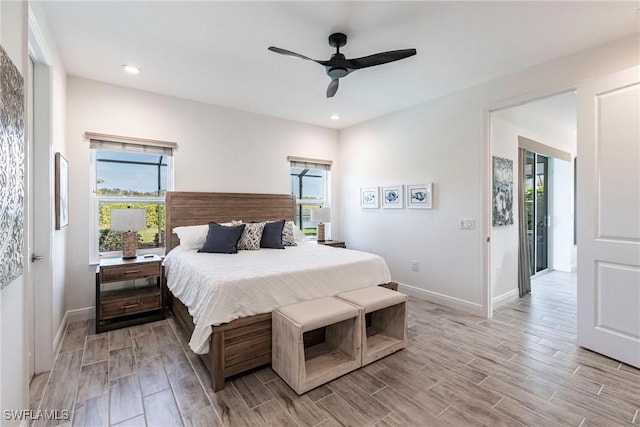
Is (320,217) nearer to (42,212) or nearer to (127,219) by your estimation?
(127,219)

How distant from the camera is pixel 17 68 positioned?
4.98 feet

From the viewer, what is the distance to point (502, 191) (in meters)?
3.79

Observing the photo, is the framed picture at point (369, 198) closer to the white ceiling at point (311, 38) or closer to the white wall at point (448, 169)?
the white wall at point (448, 169)

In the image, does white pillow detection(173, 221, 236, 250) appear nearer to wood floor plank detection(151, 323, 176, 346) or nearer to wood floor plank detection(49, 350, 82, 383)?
wood floor plank detection(151, 323, 176, 346)

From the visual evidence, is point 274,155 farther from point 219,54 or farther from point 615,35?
point 615,35

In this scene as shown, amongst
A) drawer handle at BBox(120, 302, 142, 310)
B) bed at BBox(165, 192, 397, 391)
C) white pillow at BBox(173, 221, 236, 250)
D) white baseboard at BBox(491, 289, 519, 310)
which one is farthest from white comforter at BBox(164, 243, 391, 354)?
white baseboard at BBox(491, 289, 519, 310)

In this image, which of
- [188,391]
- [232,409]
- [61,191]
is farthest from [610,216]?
[61,191]

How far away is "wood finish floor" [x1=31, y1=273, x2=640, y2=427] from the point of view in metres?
1.79

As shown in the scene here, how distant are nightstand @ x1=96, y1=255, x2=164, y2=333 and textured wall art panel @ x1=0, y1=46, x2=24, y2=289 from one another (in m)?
1.64

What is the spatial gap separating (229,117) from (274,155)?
2.89ft

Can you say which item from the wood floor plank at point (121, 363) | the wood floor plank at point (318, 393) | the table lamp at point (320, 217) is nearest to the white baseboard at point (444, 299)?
the table lamp at point (320, 217)

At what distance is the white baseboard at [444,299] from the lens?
349cm

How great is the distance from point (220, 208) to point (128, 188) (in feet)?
3.73

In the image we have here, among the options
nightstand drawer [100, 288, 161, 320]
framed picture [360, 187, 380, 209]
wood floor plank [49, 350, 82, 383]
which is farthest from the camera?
framed picture [360, 187, 380, 209]
